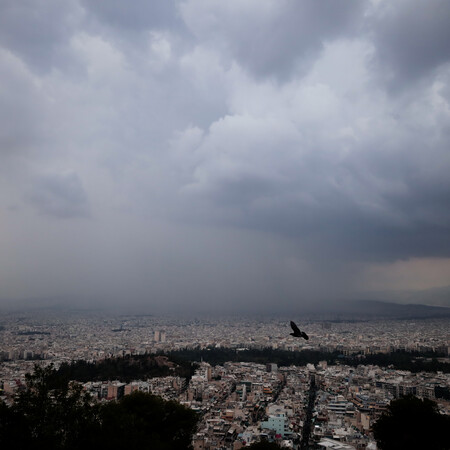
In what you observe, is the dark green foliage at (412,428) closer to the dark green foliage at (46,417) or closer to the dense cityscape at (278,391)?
the dense cityscape at (278,391)

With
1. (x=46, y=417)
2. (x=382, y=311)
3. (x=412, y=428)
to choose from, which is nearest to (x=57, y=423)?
(x=46, y=417)

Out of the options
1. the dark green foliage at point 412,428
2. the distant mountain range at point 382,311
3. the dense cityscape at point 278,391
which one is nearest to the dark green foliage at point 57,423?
the dense cityscape at point 278,391

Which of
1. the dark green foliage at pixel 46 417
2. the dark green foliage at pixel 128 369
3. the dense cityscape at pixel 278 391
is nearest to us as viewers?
the dark green foliage at pixel 46 417

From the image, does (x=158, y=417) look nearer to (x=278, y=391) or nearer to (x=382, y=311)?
(x=278, y=391)

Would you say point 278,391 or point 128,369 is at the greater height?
point 128,369

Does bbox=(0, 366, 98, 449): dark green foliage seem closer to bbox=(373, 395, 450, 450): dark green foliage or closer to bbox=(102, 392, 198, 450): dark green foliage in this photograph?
bbox=(102, 392, 198, 450): dark green foliage

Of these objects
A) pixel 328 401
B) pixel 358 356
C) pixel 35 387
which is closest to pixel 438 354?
pixel 358 356

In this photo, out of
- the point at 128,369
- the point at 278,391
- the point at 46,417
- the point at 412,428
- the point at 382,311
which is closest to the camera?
the point at 46,417

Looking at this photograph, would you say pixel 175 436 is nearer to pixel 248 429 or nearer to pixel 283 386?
pixel 248 429
